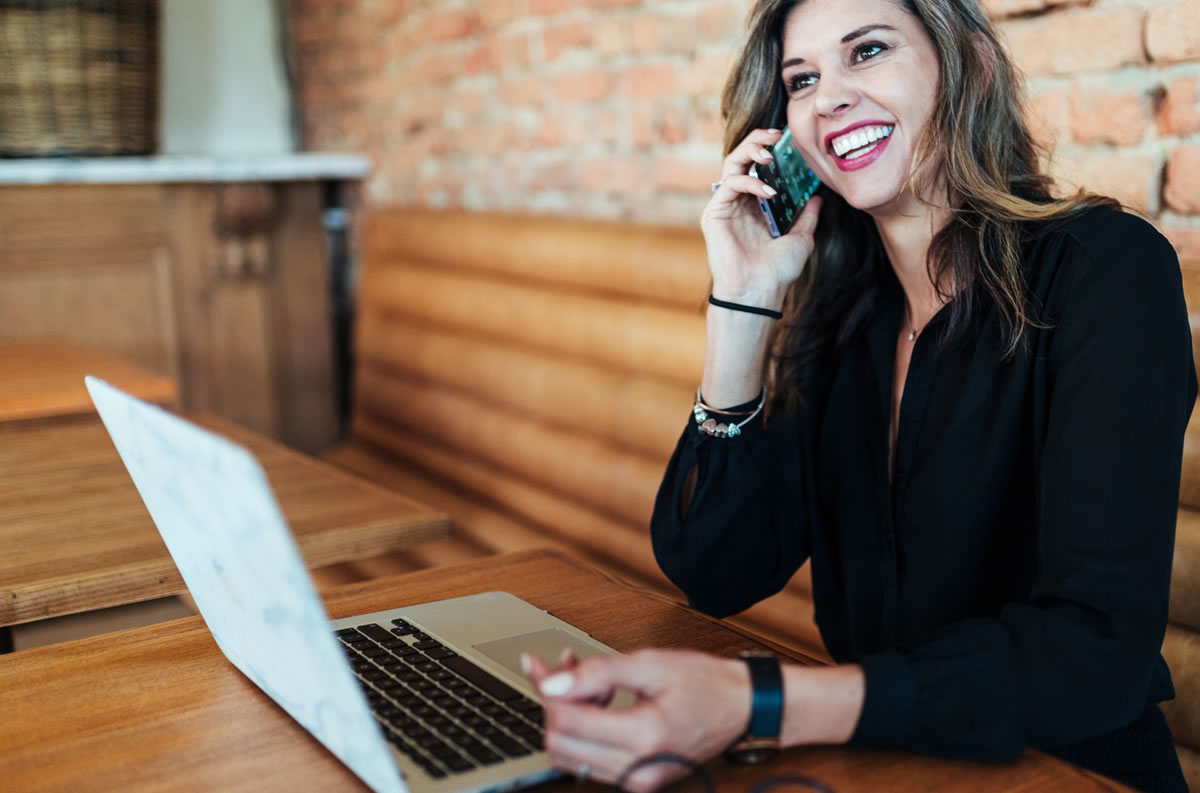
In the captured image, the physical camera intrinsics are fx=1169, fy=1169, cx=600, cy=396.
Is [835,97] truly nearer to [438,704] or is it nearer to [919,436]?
[919,436]

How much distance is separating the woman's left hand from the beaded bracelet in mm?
506

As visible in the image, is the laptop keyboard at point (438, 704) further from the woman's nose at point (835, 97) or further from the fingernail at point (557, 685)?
the woman's nose at point (835, 97)

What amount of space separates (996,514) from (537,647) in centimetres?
46

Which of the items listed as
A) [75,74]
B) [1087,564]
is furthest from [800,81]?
[75,74]

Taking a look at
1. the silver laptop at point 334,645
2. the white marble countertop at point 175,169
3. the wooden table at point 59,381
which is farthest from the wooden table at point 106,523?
the white marble countertop at point 175,169

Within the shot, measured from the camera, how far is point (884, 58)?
1.17 meters

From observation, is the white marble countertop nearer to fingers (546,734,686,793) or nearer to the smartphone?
the smartphone

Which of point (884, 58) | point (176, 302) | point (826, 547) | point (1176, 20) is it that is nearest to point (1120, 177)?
point (1176, 20)

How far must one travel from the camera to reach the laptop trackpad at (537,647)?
2.88ft

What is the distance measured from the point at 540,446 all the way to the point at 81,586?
1.06 m

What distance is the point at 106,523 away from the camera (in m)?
1.30

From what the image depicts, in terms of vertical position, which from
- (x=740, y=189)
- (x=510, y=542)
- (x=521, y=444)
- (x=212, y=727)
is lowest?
→ (x=510, y=542)

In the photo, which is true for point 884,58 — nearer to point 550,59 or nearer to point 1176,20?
point 1176,20

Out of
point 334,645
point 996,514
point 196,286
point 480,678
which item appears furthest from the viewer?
point 196,286
